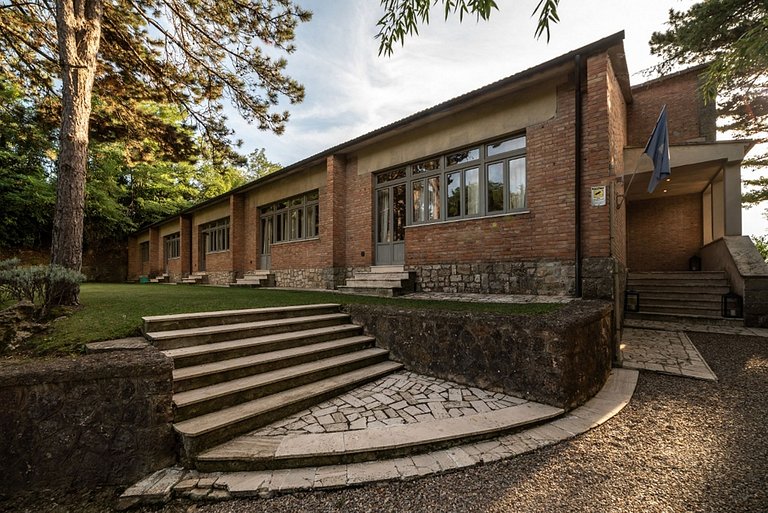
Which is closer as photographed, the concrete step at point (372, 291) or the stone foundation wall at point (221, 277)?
the concrete step at point (372, 291)

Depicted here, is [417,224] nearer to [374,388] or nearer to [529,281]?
[529,281]

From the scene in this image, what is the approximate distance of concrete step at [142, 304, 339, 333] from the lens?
379cm

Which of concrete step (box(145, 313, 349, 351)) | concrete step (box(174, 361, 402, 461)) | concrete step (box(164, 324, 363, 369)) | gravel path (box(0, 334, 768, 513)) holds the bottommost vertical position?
gravel path (box(0, 334, 768, 513))

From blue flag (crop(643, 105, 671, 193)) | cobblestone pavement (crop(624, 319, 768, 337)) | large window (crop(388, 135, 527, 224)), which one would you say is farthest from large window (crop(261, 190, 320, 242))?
cobblestone pavement (crop(624, 319, 768, 337))

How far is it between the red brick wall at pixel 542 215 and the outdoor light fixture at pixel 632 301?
4.75 meters

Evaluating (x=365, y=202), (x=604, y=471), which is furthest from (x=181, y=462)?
(x=365, y=202)

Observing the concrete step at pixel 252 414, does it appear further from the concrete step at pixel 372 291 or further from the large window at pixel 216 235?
the large window at pixel 216 235

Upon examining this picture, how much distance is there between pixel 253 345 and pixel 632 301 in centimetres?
1017

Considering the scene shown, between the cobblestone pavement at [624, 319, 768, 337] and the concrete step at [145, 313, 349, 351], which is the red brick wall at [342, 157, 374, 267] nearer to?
the concrete step at [145, 313, 349, 351]

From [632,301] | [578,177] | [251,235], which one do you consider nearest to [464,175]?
[578,177]

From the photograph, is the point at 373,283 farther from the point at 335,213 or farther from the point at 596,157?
the point at 596,157

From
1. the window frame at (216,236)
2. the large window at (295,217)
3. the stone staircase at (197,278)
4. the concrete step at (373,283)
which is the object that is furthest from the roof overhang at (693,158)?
the stone staircase at (197,278)

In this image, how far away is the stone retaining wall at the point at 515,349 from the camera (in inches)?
132

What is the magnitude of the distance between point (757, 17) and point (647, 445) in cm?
1023
